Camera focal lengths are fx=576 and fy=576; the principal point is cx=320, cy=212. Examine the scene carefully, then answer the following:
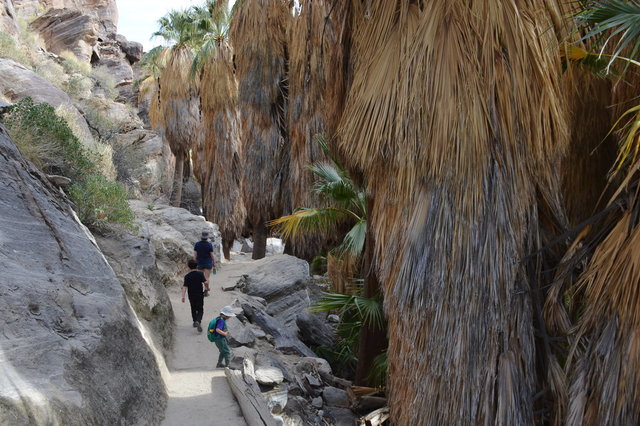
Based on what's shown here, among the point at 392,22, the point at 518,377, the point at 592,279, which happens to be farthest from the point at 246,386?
the point at 392,22

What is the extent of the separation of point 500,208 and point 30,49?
26666 millimetres

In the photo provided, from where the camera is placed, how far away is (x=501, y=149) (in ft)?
19.6

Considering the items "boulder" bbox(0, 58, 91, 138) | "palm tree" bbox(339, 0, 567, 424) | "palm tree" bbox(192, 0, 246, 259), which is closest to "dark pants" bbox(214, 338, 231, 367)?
"palm tree" bbox(339, 0, 567, 424)

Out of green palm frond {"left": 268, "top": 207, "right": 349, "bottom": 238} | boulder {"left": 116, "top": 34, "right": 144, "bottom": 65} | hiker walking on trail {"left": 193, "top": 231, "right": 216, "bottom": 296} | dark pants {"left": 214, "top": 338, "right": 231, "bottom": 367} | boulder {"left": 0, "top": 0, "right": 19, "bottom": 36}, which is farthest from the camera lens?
boulder {"left": 116, "top": 34, "right": 144, "bottom": 65}

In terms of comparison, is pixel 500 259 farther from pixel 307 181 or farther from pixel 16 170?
pixel 307 181

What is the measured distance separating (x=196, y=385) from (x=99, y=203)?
4.14 meters

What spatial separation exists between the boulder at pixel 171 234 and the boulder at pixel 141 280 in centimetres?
268

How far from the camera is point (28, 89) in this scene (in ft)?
53.9

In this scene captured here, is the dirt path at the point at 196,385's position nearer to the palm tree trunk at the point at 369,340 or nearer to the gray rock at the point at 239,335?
the gray rock at the point at 239,335

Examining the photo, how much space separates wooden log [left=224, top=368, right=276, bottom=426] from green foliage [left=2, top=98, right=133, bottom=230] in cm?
403

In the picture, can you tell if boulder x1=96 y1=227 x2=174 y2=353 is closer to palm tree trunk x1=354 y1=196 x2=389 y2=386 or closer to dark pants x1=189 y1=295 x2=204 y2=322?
dark pants x1=189 y1=295 x2=204 y2=322

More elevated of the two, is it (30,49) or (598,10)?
(30,49)

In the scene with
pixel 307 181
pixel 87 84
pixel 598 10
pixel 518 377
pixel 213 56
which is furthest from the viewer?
pixel 87 84

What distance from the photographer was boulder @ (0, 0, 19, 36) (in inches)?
918
